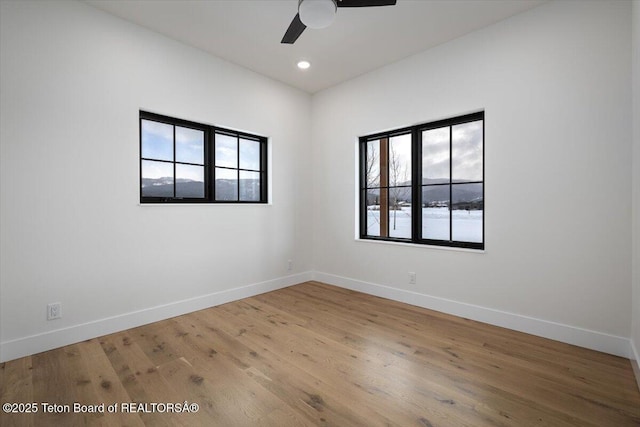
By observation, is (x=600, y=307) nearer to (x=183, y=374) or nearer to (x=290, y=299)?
(x=290, y=299)

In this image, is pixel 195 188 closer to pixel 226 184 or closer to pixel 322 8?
pixel 226 184

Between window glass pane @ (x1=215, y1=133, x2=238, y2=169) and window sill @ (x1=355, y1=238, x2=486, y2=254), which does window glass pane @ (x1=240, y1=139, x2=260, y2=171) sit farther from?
window sill @ (x1=355, y1=238, x2=486, y2=254)

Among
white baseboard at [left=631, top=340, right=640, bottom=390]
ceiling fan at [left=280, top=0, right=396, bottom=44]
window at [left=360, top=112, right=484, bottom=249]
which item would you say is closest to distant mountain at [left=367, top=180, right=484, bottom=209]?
window at [left=360, top=112, right=484, bottom=249]

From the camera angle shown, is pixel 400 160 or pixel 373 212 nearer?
pixel 400 160

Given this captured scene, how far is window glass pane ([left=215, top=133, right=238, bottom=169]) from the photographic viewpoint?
145 inches

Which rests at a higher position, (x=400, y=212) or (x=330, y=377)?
(x=400, y=212)

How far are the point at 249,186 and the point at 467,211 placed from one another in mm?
2652

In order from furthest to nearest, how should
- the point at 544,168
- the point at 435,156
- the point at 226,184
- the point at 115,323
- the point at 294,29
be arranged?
Answer: the point at 226,184 → the point at 435,156 → the point at 115,323 → the point at 544,168 → the point at 294,29

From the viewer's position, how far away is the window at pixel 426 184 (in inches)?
126

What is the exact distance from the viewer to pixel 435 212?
346cm

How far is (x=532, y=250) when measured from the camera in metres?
2.71

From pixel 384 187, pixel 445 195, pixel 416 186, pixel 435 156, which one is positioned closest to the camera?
pixel 445 195

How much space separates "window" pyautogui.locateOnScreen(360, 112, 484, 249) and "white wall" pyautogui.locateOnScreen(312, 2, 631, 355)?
0.18m

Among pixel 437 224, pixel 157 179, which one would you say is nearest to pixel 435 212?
pixel 437 224
